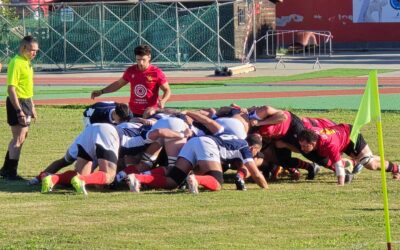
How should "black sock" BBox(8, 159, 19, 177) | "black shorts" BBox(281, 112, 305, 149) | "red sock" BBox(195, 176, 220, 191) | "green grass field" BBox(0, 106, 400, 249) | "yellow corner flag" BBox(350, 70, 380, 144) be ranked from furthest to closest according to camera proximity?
"black sock" BBox(8, 159, 19, 177), "black shorts" BBox(281, 112, 305, 149), "red sock" BBox(195, 176, 220, 191), "green grass field" BBox(0, 106, 400, 249), "yellow corner flag" BBox(350, 70, 380, 144)

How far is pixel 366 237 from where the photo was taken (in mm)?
10086

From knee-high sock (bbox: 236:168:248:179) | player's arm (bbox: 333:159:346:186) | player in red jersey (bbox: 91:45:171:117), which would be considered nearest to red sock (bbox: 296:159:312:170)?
player's arm (bbox: 333:159:346:186)

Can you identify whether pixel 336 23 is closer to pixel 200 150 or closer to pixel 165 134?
pixel 165 134

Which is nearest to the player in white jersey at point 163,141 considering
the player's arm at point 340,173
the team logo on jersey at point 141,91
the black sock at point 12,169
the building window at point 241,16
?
the team logo on jersey at point 141,91

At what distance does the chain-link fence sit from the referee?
22574mm

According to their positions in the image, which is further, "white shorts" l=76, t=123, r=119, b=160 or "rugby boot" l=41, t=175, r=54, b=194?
"white shorts" l=76, t=123, r=119, b=160

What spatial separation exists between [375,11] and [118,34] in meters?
14.3

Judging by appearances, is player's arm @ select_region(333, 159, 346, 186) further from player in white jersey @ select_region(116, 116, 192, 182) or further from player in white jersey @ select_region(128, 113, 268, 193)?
player in white jersey @ select_region(116, 116, 192, 182)

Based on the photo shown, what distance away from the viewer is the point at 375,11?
47.9 meters

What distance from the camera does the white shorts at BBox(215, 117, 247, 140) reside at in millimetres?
13518

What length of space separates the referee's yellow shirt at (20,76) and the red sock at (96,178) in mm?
→ 2024

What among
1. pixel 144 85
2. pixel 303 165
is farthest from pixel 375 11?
pixel 303 165

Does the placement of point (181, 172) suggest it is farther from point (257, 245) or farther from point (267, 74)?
point (267, 74)

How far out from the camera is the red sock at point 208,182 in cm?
1297
